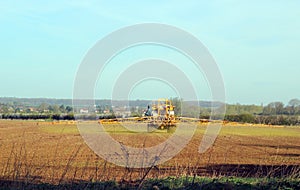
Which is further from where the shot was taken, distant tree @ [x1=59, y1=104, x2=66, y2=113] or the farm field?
distant tree @ [x1=59, y1=104, x2=66, y2=113]

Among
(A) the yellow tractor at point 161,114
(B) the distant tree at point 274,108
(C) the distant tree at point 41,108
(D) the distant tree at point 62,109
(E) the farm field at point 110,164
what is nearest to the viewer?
(E) the farm field at point 110,164

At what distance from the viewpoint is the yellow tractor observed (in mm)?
49250

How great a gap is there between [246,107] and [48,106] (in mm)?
52515

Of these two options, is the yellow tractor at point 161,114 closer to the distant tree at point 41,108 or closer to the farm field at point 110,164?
the farm field at point 110,164

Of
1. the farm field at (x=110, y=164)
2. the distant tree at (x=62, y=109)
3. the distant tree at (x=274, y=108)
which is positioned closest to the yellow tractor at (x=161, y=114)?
the farm field at (x=110, y=164)

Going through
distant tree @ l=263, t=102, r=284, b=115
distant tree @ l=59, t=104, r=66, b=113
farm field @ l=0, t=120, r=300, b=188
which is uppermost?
distant tree @ l=263, t=102, r=284, b=115

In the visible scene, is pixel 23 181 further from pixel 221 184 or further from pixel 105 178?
pixel 221 184

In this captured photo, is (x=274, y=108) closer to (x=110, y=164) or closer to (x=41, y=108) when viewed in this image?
(x=41, y=108)

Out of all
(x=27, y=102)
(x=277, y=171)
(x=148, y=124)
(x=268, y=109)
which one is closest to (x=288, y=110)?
(x=268, y=109)

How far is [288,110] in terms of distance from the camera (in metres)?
108

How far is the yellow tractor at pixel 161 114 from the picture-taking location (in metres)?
49.2

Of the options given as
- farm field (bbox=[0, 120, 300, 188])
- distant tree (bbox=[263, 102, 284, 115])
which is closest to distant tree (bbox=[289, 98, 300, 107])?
distant tree (bbox=[263, 102, 284, 115])

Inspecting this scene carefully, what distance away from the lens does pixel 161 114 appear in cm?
5159

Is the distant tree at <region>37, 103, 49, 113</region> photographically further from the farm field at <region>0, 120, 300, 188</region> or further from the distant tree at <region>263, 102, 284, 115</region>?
the farm field at <region>0, 120, 300, 188</region>
